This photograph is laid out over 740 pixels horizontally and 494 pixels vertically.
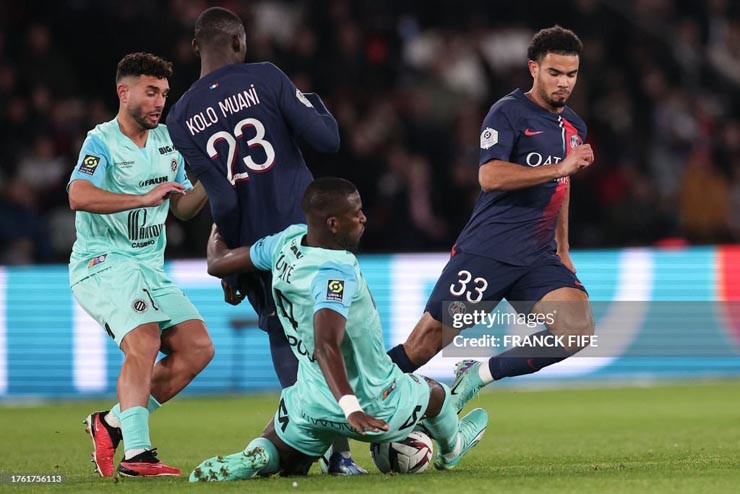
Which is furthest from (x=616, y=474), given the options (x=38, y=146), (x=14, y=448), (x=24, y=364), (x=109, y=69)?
(x=109, y=69)

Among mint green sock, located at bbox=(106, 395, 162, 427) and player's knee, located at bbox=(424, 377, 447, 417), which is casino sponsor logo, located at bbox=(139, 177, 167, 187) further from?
player's knee, located at bbox=(424, 377, 447, 417)

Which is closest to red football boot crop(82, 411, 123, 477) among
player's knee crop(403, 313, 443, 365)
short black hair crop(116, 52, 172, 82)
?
player's knee crop(403, 313, 443, 365)

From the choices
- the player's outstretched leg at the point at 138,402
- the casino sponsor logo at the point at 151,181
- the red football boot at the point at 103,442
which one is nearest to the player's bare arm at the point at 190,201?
the casino sponsor logo at the point at 151,181

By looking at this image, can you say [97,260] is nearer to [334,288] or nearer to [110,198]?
[110,198]

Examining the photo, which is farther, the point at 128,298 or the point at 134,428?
the point at 128,298

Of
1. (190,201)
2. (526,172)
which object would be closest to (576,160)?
(526,172)

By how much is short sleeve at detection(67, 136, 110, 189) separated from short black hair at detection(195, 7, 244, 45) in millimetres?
839

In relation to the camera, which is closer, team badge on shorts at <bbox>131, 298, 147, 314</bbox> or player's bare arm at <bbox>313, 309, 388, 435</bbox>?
player's bare arm at <bbox>313, 309, 388, 435</bbox>

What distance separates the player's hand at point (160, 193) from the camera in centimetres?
646

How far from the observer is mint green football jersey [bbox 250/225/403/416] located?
560 cm

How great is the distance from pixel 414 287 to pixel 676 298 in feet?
8.61

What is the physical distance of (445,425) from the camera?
6191mm

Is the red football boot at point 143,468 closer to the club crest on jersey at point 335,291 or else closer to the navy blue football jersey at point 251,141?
the navy blue football jersey at point 251,141

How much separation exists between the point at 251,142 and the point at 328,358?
4.91 ft
